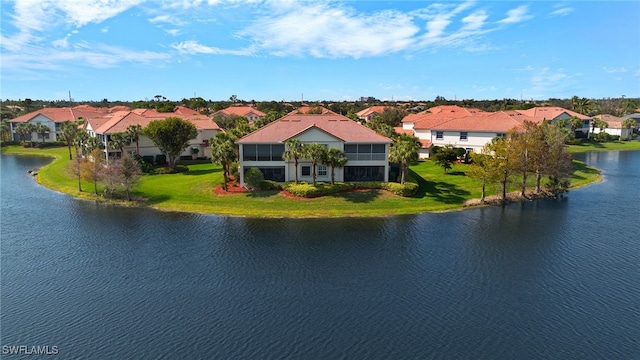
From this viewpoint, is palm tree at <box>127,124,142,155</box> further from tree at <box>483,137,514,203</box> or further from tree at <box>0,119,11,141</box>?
tree at <box>0,119,11,141</box>

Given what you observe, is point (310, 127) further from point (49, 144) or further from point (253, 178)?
point (49, 144)

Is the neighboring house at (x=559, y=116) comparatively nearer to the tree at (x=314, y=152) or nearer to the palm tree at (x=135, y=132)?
the tree at (x=314, y=152)

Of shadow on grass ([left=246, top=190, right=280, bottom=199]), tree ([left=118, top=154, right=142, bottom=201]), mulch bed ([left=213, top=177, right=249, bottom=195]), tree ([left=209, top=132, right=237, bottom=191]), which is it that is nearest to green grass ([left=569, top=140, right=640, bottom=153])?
shadow on grass ([left=246, top=190, right=280, bottom=199])

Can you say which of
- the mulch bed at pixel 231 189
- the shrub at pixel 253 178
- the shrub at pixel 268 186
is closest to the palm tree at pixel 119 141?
the mulch bed at pixel 231 189

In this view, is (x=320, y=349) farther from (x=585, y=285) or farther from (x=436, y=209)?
(x=436, y=209)

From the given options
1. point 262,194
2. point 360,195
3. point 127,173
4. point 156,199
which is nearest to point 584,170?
point 360,195

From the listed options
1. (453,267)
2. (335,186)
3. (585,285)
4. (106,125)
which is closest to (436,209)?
(335,186)
